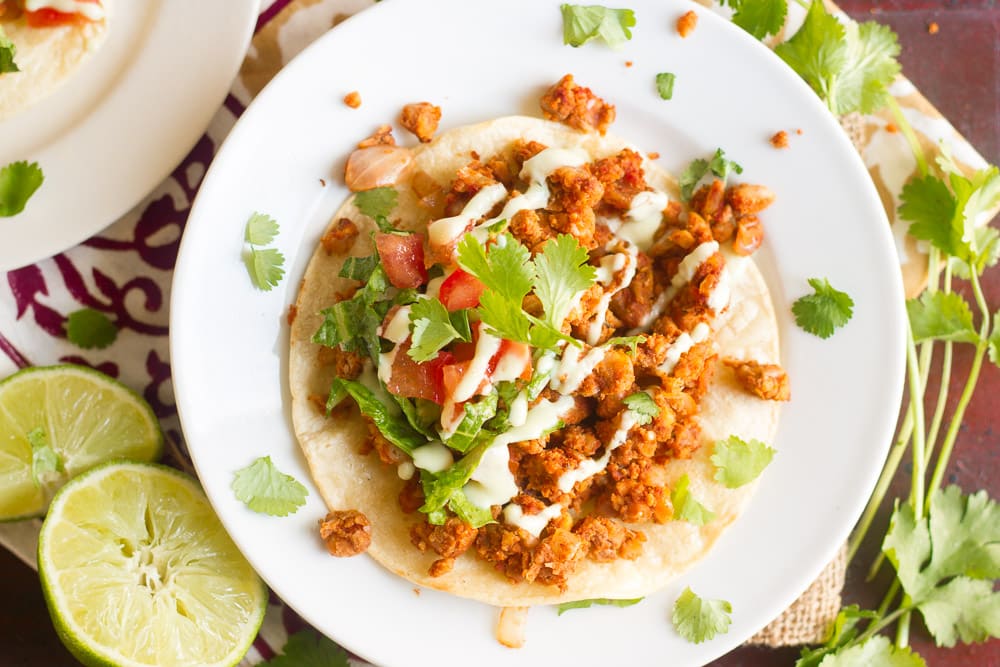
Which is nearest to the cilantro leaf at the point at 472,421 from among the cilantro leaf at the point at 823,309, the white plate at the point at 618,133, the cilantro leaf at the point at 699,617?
the white plate at the point at 618,133

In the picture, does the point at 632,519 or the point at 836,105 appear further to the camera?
the point at 836,105

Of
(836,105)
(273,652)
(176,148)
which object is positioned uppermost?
(836,105)

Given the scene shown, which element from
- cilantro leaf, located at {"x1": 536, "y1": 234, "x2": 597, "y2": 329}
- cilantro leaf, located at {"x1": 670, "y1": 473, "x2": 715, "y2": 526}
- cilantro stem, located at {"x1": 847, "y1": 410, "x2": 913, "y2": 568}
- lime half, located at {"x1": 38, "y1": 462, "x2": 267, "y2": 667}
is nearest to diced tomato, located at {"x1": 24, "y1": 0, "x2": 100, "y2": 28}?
lime half, located at {"x1": 38, "y1": 462, "x2": 267, "y2": 667}

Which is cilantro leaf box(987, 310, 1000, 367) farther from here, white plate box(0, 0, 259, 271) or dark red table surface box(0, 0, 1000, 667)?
white plate box(0, 0, 259, 271)

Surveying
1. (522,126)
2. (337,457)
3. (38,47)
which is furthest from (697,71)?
(38,47)

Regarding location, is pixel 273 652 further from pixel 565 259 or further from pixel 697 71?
pixel 697 71

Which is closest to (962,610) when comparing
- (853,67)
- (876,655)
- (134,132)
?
(876,655)

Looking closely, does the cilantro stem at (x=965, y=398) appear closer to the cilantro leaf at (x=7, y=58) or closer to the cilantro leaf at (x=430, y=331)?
the cilantro leaf at (x=430, y=331)

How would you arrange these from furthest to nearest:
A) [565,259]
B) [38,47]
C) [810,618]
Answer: [810,618]
[38,47]
[565,259]
